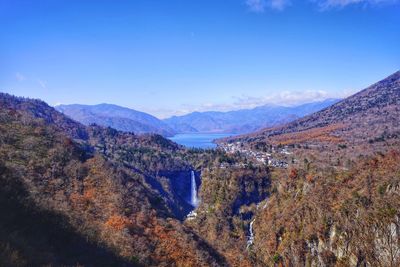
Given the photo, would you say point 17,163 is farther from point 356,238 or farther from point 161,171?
point 161,171

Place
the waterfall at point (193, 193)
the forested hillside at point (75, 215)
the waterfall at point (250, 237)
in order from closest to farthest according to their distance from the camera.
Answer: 1. the forested hillside at point (75, 215)
2. the waterfall at point (250, 237)
3. the waterfall at point (193, 193)

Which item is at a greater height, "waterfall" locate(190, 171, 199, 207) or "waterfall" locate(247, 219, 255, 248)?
"waterfall" locate(190, 171, 199, 207)

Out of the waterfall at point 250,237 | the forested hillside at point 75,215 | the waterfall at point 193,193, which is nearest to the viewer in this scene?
the forested hillside at point 75,215

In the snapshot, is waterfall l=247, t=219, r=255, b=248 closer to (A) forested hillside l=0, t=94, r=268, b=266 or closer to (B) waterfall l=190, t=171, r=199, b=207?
(A) forested hillside l=0, t=94, r=268, b=266

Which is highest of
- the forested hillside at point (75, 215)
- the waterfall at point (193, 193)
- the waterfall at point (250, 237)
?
the forested hillside at point (75, 215)

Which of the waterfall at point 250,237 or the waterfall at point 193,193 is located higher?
the waterfall at point 193,193

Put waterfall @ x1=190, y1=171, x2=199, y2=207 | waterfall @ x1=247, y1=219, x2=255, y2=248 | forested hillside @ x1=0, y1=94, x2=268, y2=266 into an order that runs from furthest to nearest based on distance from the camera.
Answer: waterfall @ x1=190, y1=171, x2=199, y2=207, waterfall @ x1=247, y1=219, x2=255, y2=248, forested hillside @ x1=0, y1=94, x2=268, y2=266

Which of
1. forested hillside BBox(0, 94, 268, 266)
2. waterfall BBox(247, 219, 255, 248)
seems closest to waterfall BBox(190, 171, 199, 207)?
waterfall BBox(247, 219, 255, 248)

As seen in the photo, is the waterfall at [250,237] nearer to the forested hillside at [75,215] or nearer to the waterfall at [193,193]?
the forested hillside at [75,215]

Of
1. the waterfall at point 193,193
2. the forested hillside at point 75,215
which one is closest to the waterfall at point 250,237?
the forested hillside at point 75,215

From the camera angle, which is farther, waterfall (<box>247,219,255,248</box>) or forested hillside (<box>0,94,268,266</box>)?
waterfall (<box>247,219,255,248</box>)

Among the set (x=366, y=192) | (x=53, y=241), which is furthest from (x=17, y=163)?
(x=366, y=192)
